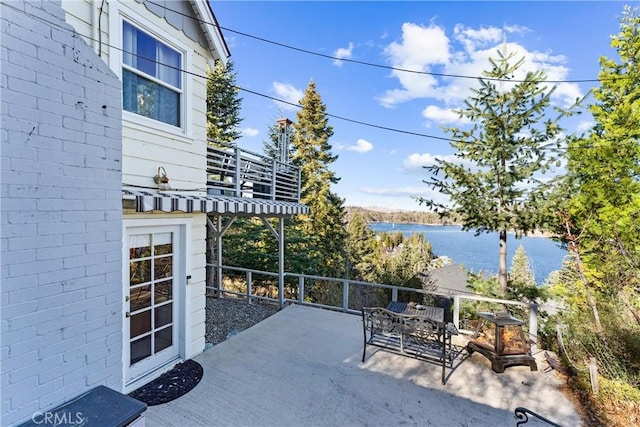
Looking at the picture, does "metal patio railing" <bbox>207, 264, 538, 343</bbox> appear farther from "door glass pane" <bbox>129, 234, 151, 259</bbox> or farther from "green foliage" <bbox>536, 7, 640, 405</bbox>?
"door glass pane" <bbox>129, 234, 151, 259</bbox>

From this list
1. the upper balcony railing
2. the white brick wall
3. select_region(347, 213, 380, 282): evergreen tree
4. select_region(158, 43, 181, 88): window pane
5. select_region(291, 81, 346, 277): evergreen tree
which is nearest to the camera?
the white brick wall

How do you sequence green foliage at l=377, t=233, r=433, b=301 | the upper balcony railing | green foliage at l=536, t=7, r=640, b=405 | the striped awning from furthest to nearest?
1. green foliage at l=377, t=233, r=433, b=301
2. green foliage at l=536, t=7, r=640, b=405
3. the upper balcony railing
4. the striped awning

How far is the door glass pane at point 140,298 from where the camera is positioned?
3975mm

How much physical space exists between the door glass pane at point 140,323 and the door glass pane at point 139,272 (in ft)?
1.52

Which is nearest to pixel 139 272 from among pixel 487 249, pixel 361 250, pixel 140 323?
pixel 140 323

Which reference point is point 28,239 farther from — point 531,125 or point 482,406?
point 531,125

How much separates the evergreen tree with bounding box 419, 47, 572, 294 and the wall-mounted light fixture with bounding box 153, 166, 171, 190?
680 centimetres

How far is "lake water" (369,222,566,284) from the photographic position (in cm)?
1073

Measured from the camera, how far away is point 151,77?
161 inches

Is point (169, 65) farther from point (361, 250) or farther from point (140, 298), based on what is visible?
point (361, 250)

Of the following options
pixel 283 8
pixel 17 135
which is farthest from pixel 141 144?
pixel 283 8

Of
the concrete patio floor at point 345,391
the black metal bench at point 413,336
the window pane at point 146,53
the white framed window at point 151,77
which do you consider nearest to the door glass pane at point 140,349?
the concrete patio floor at point 345,391

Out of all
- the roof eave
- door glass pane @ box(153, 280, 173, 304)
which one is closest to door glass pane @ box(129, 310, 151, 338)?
door glass pane @ box(153, 280, 173, 304)

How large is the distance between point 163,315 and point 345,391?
2870mm
